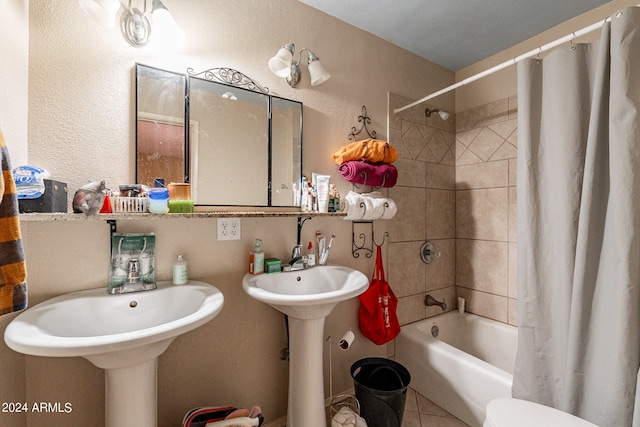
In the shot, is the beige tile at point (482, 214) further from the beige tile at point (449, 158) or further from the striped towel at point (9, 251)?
the striped towel at point (9, 251)

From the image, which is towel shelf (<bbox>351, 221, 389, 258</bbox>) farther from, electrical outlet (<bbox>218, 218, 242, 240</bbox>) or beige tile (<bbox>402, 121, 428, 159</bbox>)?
electrical outlet (<bbox>218, 218, 242, 240</bbox>)

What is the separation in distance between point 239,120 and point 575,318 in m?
1.73

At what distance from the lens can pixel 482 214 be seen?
220cm

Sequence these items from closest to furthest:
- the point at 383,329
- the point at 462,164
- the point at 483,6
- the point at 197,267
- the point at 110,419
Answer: the point at 110,419 → the point at 197,267 → the point at 483,6 → the point at 383,329 → the point at 462,164

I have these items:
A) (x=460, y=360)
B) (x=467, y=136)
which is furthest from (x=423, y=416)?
(x=467, y=136)

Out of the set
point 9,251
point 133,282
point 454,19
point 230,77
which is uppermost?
point 454,19

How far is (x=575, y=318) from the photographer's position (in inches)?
42.2

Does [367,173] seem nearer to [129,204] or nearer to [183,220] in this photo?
[183,220]

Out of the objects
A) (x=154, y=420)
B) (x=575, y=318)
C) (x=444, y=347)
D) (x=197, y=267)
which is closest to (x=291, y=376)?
(x=154, y=420)

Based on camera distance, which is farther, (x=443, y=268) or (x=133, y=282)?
(x=443, y=268)

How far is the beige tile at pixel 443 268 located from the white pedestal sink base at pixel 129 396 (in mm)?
1905

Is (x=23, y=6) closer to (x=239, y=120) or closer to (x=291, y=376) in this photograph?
(x=239, y=120)

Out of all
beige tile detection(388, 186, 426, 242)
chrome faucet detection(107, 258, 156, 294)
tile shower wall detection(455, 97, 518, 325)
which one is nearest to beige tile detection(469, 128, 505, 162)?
tile shower wall detection(455, 97, 518, 325)

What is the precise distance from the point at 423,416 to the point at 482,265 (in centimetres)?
121
